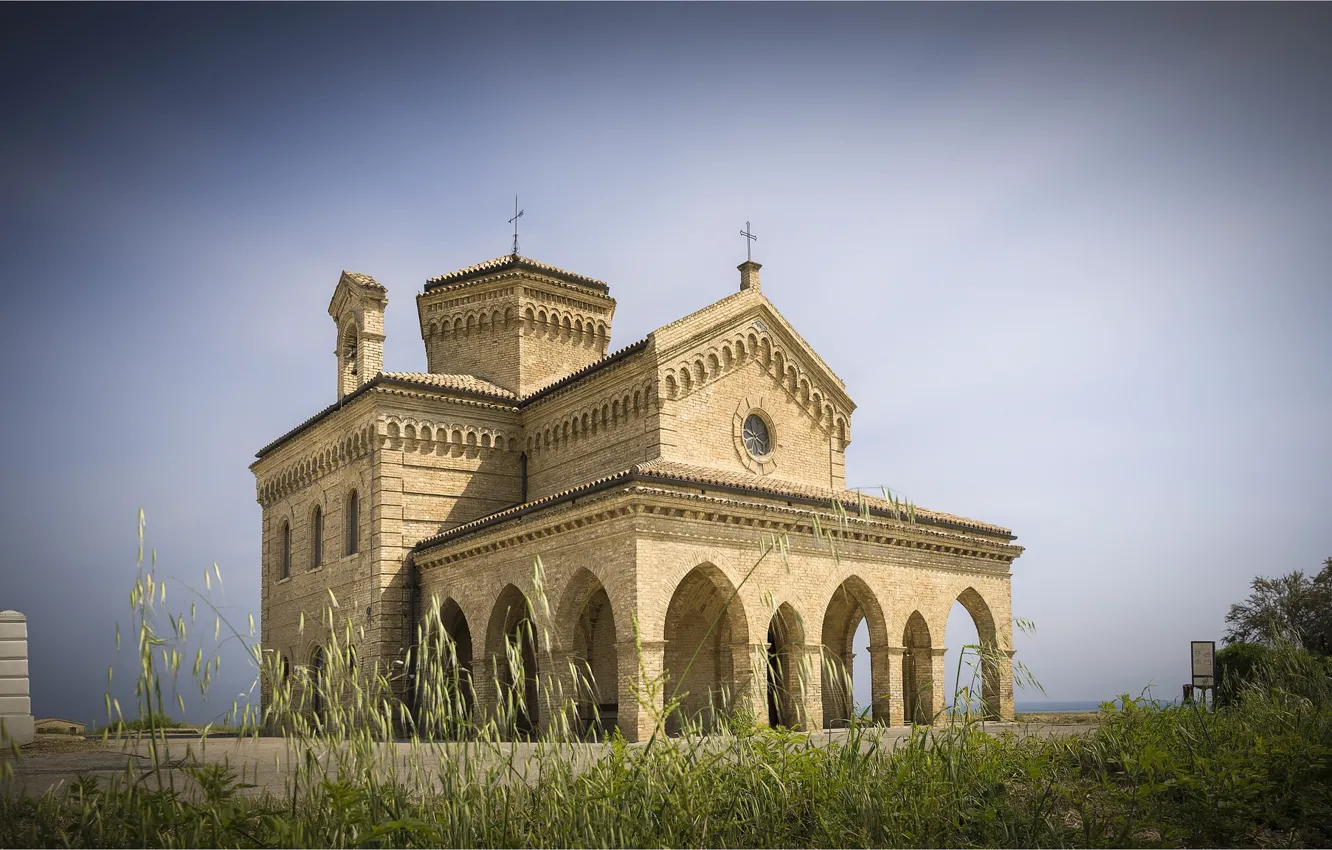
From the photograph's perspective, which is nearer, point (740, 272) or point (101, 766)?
point (101, 766)

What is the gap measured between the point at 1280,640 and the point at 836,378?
13.5 m

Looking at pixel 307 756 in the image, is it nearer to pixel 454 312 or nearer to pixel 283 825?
pixel 283 825

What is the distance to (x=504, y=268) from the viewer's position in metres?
27.9

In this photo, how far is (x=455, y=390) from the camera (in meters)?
25.1

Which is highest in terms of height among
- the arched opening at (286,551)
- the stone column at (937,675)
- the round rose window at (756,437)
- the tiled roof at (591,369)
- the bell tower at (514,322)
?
the bell tower at (514,322)

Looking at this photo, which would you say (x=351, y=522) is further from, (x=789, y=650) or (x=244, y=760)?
(x=244, y=760)

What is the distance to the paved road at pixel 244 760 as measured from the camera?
6531mm

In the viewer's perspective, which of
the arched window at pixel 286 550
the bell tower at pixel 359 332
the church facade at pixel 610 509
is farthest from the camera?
the arched window at pixel 286 550

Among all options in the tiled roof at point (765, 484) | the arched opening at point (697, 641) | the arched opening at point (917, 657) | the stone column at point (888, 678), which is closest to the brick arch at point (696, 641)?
the arched opening at point (697, 641)

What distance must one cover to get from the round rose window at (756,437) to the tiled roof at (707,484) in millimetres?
910

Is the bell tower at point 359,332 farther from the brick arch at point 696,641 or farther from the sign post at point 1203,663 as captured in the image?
the sign post at point 1203,663

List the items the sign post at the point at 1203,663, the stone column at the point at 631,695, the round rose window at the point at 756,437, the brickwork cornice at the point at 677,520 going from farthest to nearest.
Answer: the round rose window at the point at 756,437
the brickwork cornice at the point at 677,520
the stone column at the point at 631,695
the sign post at the point at 1203,663

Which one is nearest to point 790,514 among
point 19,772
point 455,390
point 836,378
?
point 836,378

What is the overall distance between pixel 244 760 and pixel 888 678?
1347cm
